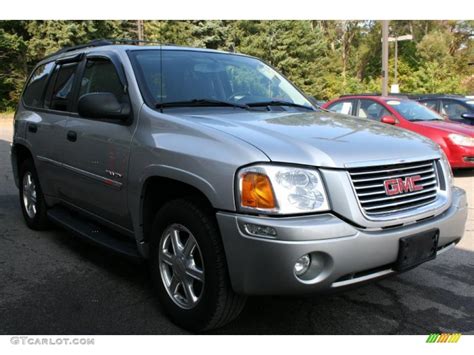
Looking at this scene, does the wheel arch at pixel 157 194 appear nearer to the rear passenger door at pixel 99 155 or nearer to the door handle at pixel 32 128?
the rear passenger door at pixel 99 155

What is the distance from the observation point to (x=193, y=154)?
2.88m

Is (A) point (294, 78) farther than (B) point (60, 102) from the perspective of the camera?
Yes

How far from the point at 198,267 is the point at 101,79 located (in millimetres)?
1864

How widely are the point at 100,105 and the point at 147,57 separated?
69cm

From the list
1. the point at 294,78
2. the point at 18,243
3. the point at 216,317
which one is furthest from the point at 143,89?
the point at 294,78

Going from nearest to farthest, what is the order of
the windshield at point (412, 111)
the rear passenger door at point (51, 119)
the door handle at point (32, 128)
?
→ the rear passenger door at point (51, 119)
the door handle at point (32, 128)
the windshield at point (412, 111)

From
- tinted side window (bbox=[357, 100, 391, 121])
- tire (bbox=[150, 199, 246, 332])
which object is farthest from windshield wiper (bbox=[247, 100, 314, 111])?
tinted side window (bbox=[357, 100, 391, 121])

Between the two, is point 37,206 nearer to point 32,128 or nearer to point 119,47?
point 32,128

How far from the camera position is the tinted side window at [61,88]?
4.44 metres

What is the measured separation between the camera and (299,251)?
98.1 inches

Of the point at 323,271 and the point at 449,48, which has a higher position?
the point at 449,48

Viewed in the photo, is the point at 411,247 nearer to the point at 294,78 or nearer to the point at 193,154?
the point at 193,154

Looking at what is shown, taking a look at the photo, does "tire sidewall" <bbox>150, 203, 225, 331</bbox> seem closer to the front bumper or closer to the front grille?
the front bumper

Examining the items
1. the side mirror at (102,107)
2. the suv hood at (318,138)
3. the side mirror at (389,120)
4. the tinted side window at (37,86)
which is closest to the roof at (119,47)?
the tinted side window at (37,86)
